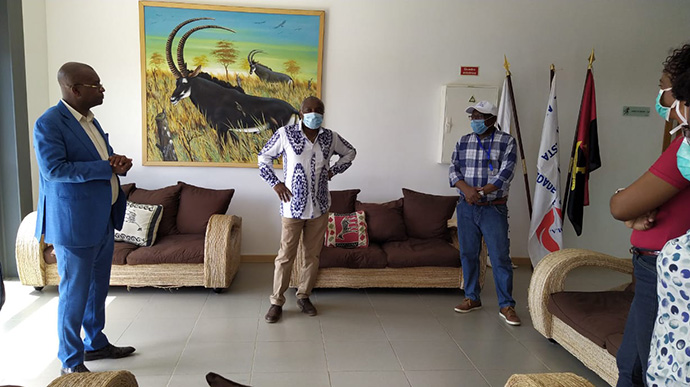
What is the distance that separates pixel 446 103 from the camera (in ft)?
15.5

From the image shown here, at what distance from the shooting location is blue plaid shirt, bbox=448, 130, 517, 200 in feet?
11.0

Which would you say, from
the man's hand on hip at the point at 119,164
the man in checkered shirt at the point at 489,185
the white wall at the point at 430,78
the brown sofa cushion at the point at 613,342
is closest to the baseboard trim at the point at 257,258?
the white wall at the point at 430,78

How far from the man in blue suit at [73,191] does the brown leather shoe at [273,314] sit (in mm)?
1211

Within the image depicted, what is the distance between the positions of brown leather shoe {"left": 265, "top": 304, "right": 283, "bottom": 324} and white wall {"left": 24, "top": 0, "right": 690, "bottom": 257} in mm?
1469

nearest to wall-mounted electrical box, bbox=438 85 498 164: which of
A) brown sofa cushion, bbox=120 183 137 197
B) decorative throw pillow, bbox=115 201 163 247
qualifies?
decorative throw pillow, bbox=115 201 163 247

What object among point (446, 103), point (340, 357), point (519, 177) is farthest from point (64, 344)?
point (519, 177)

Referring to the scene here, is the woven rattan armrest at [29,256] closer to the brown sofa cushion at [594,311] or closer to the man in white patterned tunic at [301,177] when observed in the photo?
the man in white patterned tunic at [301,177]

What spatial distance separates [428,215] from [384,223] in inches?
16.9

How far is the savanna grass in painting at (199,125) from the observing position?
178 inches

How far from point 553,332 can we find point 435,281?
1.17 meters

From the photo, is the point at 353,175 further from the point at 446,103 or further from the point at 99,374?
the point at 99,374

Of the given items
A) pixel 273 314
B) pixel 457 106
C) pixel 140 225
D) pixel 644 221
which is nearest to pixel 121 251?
pixel 140 225

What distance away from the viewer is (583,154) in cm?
456

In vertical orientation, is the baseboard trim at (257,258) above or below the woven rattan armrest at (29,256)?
below
